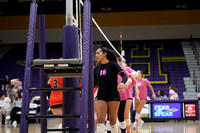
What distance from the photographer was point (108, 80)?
19.2 ft

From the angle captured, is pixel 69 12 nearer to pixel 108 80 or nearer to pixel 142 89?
pixel 108 80

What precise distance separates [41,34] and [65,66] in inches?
40.5

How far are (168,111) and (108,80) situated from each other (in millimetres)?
9651

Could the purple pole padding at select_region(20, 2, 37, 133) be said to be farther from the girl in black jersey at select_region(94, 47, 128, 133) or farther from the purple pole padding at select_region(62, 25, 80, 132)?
the girl in black jersey at select_region(94, 47, 128, 133)

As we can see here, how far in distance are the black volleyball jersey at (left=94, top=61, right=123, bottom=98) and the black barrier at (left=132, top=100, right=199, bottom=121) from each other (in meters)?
9.36

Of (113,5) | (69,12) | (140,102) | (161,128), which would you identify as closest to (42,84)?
(69,12)

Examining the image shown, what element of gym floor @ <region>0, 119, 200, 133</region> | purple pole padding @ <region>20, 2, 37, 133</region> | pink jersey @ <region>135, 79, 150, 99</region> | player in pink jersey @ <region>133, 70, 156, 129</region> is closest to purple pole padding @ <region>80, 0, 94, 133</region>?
purple pole padding @ <region>20, 2, 37, 133</region>

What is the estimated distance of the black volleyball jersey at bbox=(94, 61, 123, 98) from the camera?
5789 millimetres

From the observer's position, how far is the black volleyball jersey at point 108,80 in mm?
5789

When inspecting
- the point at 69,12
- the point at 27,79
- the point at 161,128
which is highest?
the point at 69,12

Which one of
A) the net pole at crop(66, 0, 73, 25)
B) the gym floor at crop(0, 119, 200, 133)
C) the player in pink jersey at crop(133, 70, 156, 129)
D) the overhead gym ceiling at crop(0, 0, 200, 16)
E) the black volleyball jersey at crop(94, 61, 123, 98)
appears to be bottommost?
the gym floor at crop(0, 119, 200, 133)

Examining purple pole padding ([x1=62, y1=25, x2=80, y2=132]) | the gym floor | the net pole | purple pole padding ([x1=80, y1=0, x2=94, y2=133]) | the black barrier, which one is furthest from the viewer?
the black barrier

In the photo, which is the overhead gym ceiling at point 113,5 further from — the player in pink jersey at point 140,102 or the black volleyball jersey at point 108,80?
the black volleyball jersey at point 108,80

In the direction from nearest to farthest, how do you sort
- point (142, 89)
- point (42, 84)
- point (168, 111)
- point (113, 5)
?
point (42, 84) < point (142, 89) < point (168, 111) < point (113, 5)
